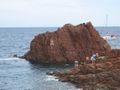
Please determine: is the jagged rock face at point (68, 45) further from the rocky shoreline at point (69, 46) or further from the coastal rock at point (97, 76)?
the coastal rock at point (97, 76)

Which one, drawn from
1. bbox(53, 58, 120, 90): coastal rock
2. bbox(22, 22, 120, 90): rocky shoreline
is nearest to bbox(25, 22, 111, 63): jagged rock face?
bbox(22, 22, 120, 90): rocky shoreline

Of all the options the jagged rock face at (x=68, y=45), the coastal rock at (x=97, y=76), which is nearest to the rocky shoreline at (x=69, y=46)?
the jagged rock face at (x=68, y=45)

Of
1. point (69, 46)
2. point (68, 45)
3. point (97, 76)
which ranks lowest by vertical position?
point (97, 76)

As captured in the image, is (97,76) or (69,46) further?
(69,46)

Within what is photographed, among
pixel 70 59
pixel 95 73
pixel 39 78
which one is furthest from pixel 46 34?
pixel 95 73

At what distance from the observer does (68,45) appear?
3905 inches

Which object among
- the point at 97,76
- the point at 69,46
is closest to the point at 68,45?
the point at 69,46

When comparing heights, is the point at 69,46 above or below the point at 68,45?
below

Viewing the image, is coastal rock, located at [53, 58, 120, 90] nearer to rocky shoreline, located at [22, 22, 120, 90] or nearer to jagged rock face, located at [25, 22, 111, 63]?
rocky shoreline, located at [22, 22, 120, 90]

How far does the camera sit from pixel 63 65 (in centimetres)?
9238

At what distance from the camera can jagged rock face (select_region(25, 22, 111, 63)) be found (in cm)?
9719

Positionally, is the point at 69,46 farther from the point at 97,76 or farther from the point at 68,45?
the point at 97,76

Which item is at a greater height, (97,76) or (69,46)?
(69,46)

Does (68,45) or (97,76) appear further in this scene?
(68,45)
